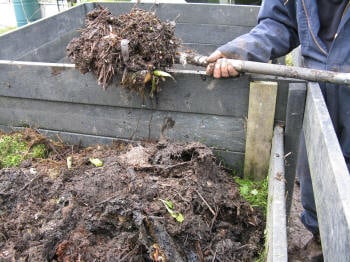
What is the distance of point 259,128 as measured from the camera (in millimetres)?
3021

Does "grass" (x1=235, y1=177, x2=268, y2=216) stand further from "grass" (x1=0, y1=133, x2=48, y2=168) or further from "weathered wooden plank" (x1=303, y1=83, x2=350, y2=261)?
"grass" (x1=0, y1=133, x2=48, y2=168)

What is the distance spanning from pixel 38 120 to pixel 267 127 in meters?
2.08

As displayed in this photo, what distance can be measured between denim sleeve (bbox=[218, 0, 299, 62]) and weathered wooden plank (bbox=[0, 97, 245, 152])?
53 centimetres

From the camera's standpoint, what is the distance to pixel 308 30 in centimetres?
280

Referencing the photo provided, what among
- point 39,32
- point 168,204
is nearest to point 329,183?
point 168,204

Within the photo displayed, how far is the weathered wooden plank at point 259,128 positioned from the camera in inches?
114

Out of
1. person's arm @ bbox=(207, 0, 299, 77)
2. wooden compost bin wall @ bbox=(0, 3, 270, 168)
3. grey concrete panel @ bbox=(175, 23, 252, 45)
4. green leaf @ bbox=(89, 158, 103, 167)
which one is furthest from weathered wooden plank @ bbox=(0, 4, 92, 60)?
person's arm @ bbox=(207, 0, 299, 77)

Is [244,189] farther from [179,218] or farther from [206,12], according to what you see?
[206,12]

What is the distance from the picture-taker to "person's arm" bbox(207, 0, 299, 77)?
2.89m

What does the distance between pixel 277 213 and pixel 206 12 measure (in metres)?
4.30

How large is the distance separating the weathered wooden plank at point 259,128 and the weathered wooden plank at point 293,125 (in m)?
0.12

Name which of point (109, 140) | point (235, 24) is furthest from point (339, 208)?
point (235, 24)

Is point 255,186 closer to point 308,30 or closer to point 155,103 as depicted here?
point 155,103

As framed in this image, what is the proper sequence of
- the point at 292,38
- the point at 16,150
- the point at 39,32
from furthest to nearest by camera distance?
1. the point at 39,32
2. the point at 16,150
3. the point at 292,38
